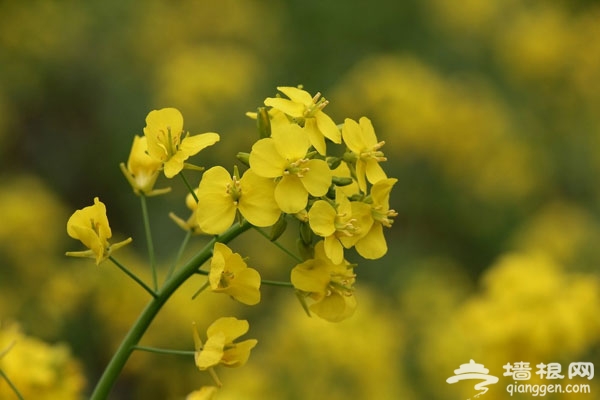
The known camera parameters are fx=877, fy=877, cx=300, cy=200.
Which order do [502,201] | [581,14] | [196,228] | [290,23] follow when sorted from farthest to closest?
[581,14], [290,23], [502,201], [196,228]

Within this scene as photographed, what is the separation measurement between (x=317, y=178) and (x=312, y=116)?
4.6 inches

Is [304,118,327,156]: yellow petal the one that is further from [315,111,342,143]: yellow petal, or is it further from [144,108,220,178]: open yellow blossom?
[144,108,220,178]: open yellow blossom

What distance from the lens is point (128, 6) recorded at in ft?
18.3

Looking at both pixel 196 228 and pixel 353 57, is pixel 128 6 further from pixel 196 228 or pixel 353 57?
pixel 196 228

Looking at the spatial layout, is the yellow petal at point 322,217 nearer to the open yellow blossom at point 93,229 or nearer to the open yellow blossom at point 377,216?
the open yellow blossom at point 377,216

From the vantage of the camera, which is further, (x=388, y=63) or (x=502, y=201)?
(x=388, y=63)

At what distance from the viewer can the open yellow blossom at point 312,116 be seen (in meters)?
1.33

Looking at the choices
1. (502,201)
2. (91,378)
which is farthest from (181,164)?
(502,201)

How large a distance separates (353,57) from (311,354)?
3117mm

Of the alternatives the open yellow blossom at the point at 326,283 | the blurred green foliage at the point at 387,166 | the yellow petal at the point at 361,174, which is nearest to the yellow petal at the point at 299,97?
the yellow petal at the point at 361,174

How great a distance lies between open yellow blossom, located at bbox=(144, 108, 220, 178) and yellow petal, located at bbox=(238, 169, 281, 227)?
0.36 feet

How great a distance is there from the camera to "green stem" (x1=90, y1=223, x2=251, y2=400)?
1286 millimetres

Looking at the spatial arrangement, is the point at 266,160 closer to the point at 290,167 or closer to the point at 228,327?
the point at 290,167

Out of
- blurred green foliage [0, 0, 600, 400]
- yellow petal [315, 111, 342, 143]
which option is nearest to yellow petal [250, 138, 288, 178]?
yellow petal [315, 111, 342, 143]
